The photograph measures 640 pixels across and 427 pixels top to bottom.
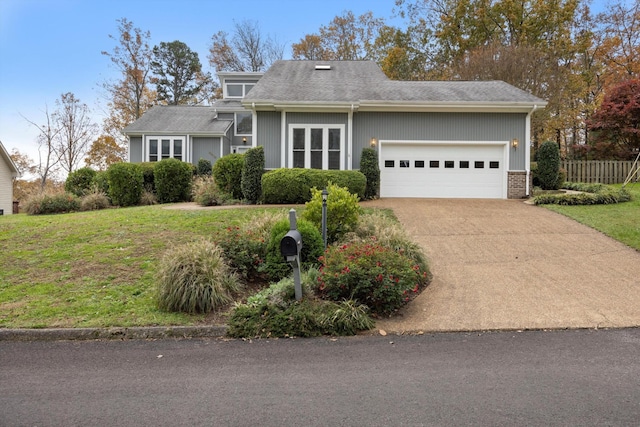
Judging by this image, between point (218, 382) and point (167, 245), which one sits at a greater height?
point (167, 245)

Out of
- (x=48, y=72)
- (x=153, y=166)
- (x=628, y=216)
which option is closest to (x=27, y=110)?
(x=48, y=72)

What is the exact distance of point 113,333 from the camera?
191 inches

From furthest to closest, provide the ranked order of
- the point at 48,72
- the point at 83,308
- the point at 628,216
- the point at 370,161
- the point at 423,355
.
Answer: the point at 48,72 < the point at 370,161 < the point at 628,216 < the point at 83,308 < the point at 423,355

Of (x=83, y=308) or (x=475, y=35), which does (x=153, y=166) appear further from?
(x=475, y=35)

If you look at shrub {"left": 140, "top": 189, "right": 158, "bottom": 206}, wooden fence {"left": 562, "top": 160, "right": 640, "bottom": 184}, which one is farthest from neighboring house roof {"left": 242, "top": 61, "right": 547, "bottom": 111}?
wooden fence {"left": 562, "top": 160, "right": 640, "bottom": 184}

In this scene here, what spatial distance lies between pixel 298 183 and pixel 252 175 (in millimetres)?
1738

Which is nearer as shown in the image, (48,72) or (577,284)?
(577,284)

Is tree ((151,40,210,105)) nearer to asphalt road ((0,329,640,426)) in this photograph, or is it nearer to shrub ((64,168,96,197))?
shrub ((64,168,96,197))

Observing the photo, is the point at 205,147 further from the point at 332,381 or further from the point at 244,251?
the point at 332,381

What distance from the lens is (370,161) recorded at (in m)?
14.9

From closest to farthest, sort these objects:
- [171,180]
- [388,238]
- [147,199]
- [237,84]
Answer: [388,238] → [147,199] → [171,180] → [237,84]

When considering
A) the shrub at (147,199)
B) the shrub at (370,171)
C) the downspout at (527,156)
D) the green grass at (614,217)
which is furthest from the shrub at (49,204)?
the downspout at (527,156)

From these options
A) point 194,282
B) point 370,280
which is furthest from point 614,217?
point 194,282

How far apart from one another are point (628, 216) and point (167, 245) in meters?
11.4
